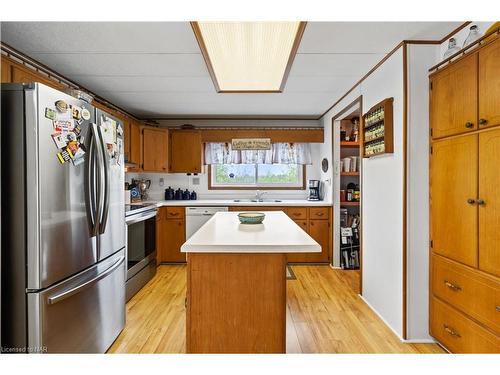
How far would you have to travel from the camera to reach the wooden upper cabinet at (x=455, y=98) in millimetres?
1751

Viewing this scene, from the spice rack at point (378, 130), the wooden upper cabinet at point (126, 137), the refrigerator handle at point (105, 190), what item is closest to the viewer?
the refrigerator handle at point (105, 190)

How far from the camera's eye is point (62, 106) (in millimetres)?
1640

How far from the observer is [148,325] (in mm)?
2480

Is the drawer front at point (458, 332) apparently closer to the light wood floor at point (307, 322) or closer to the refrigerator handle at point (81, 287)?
the light wood floor at point (307, 322)

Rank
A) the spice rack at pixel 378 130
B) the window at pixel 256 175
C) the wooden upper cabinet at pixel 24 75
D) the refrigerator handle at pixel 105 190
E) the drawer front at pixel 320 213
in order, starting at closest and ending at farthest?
the refrigerator handle at pixel 105 190, the wooden upper cabinet at pixel 24 75, the spice rack at pixel 378 130, the drawer front at pixel 320 213, the window at pixel 256 175

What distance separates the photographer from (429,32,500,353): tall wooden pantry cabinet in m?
1.61

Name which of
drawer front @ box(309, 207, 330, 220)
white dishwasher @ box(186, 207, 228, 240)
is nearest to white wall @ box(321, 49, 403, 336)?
drawer front @ box(309, 207, 330, 220)

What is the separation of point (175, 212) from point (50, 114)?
290 centimetres

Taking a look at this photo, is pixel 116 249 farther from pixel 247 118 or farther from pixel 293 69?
pixel 247 118

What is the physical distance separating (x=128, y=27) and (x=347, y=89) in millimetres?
2363

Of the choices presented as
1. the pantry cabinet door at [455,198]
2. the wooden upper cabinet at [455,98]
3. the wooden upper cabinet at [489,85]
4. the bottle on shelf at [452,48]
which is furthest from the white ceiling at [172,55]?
the pantry cabinet door at [455,198]

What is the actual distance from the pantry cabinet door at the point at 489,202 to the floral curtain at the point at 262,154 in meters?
3.21

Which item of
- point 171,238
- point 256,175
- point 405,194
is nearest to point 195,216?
point 171,238

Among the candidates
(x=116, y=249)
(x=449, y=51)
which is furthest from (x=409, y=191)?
(x=116, y=249)
